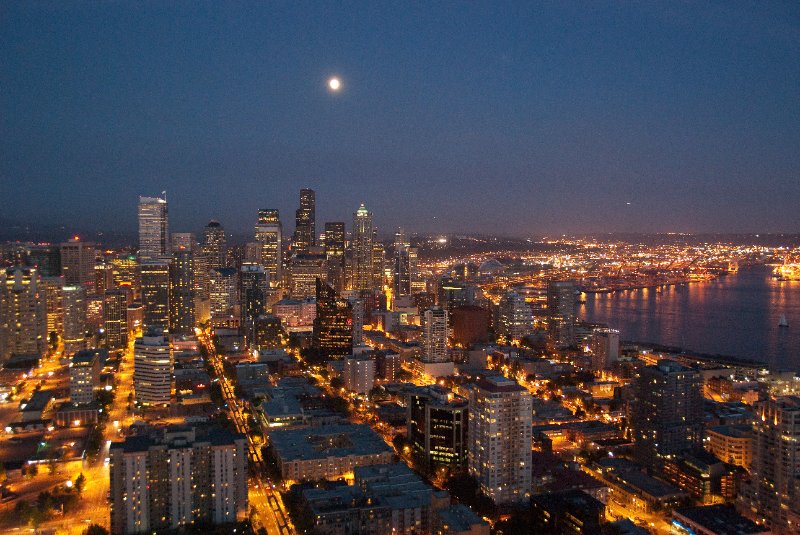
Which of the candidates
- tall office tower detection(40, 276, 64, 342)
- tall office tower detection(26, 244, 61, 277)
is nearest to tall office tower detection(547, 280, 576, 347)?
tall office tower detection(40, 276, 64, 342)

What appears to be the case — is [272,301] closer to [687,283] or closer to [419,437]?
[419,437]

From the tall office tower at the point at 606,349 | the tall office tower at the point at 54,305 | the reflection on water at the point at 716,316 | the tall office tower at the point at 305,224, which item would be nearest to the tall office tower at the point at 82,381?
the tall office tower at the point at 54,305

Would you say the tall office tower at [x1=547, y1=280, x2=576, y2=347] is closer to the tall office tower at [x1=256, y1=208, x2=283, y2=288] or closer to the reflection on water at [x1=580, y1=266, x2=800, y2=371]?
the reflection on water at [x1=580, y1=266, x2=800, y2=371]

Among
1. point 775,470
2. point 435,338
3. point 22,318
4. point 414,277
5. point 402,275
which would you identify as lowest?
point 775,470

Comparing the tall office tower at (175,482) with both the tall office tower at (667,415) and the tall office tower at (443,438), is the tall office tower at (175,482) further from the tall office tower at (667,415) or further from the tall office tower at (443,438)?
the tall office tower at (667,415)

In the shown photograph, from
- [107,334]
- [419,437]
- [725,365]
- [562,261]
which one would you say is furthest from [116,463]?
[562,261]

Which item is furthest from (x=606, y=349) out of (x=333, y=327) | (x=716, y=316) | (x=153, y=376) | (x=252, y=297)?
(x=252, y=297)

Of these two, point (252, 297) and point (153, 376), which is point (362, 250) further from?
point (153, 376)
